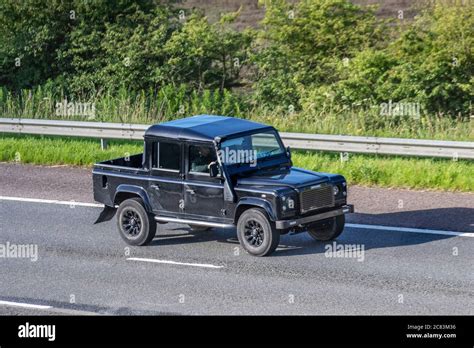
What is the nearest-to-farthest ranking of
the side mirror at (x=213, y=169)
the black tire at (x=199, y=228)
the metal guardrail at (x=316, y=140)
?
the side mirror at (x=213, y=169) < the black tire at (x=199, y=228) < the metal guardrail at (x=316, y=140)

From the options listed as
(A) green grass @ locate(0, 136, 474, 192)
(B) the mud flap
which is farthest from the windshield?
(A) green grass @ locate(0, 136, 474, 192)

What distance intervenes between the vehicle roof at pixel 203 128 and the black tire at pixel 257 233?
1280 millimetres

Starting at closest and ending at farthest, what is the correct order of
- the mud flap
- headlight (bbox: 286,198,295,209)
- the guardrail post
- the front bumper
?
the front bumper < headlight (bbox: 286,198,295,209) < the mud flap < the guardrail post

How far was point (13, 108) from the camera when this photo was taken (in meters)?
25.6

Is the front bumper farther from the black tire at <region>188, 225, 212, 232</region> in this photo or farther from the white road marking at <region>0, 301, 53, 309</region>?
the white road marking at <region>0, 301, 53, 309</region>

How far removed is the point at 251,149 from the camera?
52.7 ft

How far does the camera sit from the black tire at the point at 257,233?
49.6 feet

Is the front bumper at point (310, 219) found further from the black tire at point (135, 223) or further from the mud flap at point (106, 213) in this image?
the mud flap at point (106, 213)

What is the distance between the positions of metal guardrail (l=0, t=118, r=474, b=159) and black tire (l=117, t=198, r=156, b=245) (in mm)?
5171

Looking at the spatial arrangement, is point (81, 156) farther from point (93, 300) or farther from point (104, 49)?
point (93, 300)

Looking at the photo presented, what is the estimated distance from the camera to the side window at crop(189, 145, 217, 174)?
15812 mm

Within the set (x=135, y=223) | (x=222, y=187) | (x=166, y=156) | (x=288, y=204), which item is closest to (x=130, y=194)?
(x=135, y=223)

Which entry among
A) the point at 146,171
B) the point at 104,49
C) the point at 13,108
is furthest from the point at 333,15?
the point at 146,171

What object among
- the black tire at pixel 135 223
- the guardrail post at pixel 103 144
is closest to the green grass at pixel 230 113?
the guardrail post at pixel 103 144
